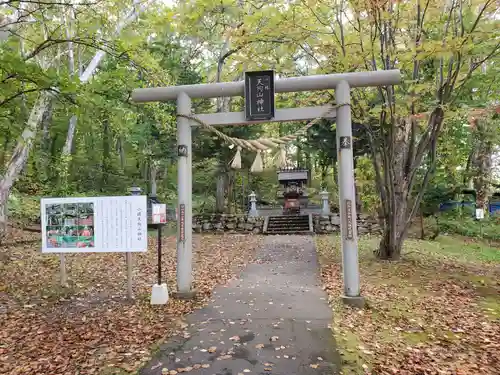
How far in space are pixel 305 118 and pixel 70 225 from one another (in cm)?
419

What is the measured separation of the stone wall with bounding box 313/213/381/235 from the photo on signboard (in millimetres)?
11219

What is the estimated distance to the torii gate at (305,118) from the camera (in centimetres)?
542

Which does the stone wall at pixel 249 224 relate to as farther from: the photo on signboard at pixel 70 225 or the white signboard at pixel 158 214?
the white signboard at pixel 158 214

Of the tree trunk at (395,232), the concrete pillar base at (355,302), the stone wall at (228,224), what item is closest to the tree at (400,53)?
the tree trunk at (395,232)

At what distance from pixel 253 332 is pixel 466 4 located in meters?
7.68

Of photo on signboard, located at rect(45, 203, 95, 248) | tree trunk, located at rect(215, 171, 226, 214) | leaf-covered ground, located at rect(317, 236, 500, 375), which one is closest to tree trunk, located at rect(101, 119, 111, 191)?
tree trunk, located at rect(215, 171, 226, 214)

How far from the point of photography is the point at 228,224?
1600 cm

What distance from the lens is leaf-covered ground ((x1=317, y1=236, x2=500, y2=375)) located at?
369 centimetres

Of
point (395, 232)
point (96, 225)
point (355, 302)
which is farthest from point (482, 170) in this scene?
point (96, 225)


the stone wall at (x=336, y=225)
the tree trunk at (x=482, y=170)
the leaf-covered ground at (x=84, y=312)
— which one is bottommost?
the leaf-covered ground at (x=84, y=312)

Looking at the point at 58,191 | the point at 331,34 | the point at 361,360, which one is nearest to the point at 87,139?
the point at 58,191

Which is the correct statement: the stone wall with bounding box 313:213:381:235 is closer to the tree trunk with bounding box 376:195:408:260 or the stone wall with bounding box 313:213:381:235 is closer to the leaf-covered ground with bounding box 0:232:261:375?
the tree trunk with bounding box 376:195:408:260

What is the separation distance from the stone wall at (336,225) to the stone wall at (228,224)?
8.34 ft

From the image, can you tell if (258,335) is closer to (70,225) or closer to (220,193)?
(70,225)
